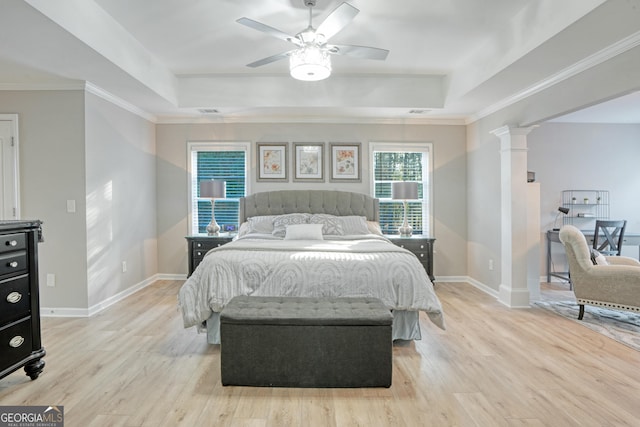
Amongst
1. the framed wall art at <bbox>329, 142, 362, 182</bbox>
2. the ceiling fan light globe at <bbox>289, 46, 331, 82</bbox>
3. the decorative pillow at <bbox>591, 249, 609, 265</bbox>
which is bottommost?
the decorative pillow at <bbox>591, 249, 609, 265</bbox>

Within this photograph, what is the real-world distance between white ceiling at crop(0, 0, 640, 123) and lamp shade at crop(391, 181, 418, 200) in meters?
1.02

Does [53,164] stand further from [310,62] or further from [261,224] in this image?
[310,62]

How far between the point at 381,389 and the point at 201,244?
3.40 m

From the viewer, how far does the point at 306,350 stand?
2.41 meters

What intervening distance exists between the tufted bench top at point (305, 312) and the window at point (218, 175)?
3.07m

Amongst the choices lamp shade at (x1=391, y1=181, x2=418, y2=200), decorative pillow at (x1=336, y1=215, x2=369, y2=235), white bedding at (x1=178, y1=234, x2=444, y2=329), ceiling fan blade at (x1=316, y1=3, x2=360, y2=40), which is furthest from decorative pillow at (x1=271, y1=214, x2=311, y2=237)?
ceiling fan blade at (x1=316, y1=3, x2=360, y2=40)

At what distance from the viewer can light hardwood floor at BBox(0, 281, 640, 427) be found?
212 cm

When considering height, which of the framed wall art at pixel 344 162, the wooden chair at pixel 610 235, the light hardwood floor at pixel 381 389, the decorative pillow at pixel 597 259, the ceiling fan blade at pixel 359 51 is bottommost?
the light hardwood floor at pixel 381 389

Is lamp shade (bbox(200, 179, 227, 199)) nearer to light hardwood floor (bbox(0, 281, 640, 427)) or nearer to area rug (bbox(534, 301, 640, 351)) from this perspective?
light hardwood floor (bbox(0, 281, 640, 427))

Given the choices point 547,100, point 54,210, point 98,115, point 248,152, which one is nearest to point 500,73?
point 547,100

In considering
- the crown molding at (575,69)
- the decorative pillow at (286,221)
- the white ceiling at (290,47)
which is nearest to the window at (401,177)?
the white ceiling at (290,47)

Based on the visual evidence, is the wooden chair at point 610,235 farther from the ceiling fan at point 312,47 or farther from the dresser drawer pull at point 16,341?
the dresser drawer pull at point 16,341

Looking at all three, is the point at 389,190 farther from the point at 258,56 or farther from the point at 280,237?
the point at 258,56

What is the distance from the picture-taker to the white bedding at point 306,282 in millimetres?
3035
